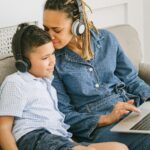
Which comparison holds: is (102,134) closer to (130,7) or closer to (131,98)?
(131,98)

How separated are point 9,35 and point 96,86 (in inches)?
17.6

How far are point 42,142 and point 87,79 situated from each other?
0.38 metres

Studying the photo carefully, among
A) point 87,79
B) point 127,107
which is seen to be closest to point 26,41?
point 87,79

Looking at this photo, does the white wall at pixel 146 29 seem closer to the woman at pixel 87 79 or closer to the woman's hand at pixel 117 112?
the woman at pixel 87 79

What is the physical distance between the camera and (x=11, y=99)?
121 cm

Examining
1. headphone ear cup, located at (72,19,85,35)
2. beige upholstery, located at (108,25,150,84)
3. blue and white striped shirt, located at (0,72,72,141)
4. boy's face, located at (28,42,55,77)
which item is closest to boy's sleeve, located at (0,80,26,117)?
blue and white striped shirt, located at (0,72,72,141)

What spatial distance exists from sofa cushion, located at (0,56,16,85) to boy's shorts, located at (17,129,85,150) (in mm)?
244

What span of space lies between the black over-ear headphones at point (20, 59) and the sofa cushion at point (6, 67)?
0.10m

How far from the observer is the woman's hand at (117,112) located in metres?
1.37

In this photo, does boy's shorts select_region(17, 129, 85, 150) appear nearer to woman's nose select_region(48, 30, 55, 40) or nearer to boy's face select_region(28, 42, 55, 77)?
boy's face select_region(28, 42, 55, 77)

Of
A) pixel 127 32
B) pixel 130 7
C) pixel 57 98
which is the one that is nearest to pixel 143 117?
pixel 57 98

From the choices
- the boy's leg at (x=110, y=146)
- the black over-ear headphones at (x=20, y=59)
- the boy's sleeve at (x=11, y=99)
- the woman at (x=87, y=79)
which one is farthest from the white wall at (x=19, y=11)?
the boy's leg at (x=110, y=146)

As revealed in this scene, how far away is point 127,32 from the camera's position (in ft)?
6.29

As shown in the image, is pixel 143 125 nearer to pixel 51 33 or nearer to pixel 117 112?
pixel 117 112
